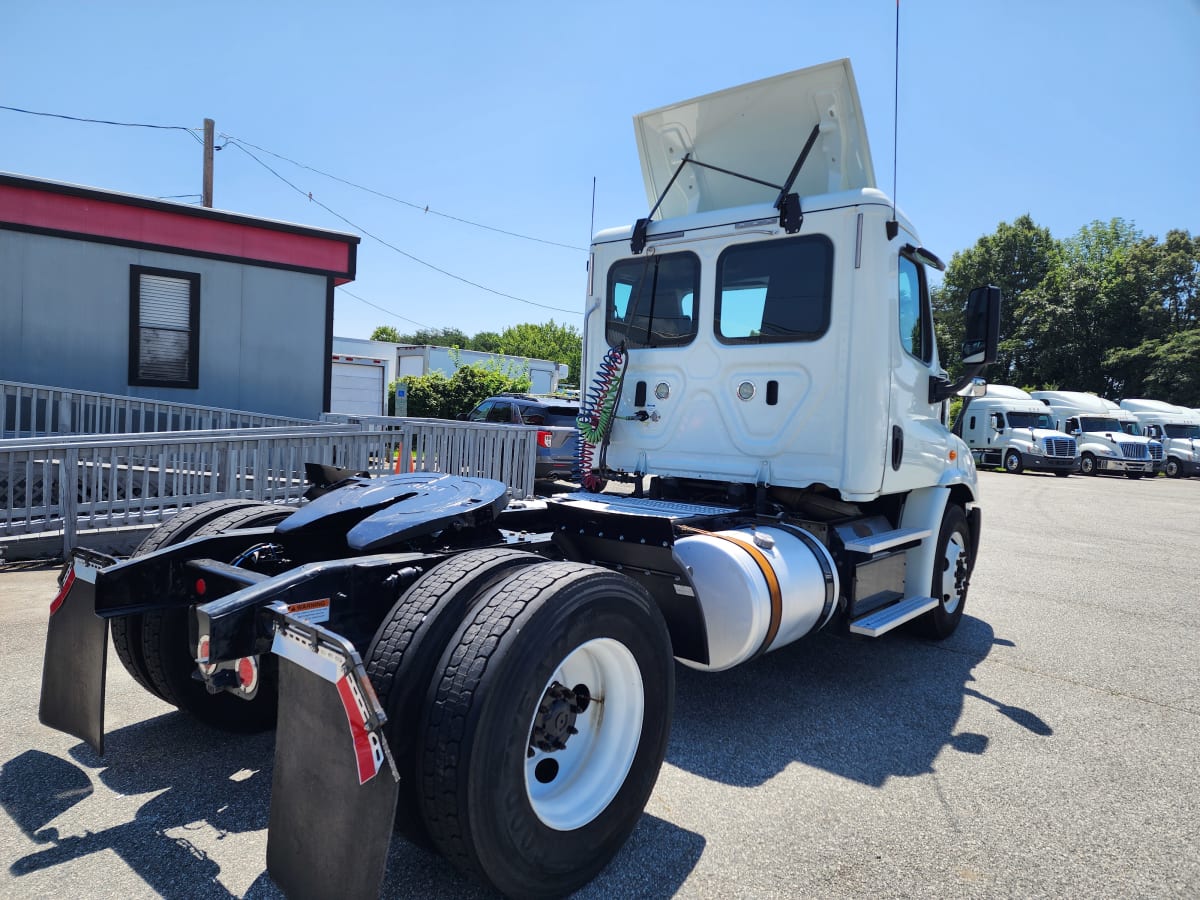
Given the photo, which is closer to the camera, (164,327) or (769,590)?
(769,590)

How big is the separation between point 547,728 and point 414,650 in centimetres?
53

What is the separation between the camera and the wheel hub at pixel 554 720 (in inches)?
97.4

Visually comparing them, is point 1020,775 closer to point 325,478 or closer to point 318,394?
point 325,478

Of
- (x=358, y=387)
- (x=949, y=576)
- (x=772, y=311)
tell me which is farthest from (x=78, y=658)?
(x=358, y=387)

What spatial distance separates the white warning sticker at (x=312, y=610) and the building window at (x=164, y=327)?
10534 millimetres

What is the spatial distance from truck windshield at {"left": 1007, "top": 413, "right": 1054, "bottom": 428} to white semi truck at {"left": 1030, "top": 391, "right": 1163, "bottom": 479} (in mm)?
780

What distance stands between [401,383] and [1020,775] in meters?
20.9

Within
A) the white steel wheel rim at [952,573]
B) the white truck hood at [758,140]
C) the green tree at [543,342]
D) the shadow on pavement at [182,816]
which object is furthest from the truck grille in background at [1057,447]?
the green tree at [543,342]

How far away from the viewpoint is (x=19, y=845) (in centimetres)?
254

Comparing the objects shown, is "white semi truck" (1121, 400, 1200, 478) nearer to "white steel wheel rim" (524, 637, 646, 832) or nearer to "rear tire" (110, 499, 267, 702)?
"white steel wheel rim" (524, 637, 646, 832)

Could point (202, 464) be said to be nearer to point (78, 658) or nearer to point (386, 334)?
point (78, 658)

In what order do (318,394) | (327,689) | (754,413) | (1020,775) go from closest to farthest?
(327,689) → (1020,775) → (754,413) → (318,394)

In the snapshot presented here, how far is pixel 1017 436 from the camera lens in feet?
87.8

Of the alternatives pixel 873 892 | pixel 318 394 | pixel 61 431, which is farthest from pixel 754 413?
pixel 318 394
